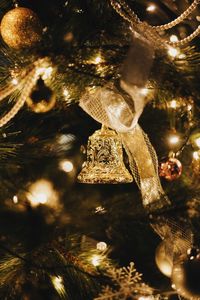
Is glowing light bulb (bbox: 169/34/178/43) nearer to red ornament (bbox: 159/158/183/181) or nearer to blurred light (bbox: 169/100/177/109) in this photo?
blurred light (bbox: 169/100/177/109)

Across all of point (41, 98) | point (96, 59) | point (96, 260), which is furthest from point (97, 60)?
point (96, 260)

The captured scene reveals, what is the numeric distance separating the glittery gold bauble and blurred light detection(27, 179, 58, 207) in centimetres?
29

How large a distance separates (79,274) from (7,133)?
29cm

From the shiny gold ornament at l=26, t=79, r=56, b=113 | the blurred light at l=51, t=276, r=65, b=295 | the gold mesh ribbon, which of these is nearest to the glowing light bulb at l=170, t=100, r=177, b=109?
the gold mesh ribbon

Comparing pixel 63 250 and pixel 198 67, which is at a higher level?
pixel 198 67

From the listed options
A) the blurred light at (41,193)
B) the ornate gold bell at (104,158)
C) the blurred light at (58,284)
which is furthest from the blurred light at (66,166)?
the blurred light at (58,284)

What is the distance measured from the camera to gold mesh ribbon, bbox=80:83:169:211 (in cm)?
61

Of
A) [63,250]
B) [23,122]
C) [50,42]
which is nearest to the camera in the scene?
[50,42]

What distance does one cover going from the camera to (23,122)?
0.76 metres

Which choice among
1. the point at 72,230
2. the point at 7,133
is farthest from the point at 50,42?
the point at 72,230

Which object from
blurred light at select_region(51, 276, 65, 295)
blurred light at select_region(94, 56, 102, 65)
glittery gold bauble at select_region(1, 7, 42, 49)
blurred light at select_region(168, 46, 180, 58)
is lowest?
blurred light at select_region(51, 276, 65, 295)

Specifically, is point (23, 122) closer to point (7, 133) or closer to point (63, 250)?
point (7, 133)

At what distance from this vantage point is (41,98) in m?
0.71

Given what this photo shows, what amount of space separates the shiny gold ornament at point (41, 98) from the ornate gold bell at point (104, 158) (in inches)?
4.4
